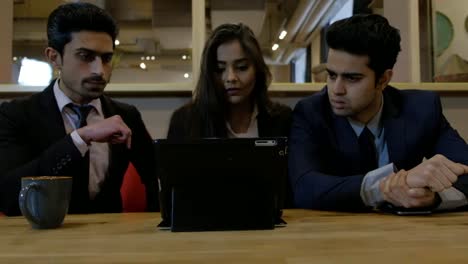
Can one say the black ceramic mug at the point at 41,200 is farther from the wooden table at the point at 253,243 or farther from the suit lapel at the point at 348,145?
the suit lapel at the point at 348,145

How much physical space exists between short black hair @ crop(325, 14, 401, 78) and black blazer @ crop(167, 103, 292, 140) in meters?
0.34

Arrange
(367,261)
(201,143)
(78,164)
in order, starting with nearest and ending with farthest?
1. (367,261)
2. (201,143)
3. (78,164)

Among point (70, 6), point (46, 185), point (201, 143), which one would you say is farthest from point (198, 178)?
point (70, 6)

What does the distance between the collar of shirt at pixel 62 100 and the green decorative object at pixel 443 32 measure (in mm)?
1955

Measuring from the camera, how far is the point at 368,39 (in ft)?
5.21

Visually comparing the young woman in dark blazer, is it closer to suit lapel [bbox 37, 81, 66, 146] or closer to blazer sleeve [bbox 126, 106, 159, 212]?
blazer sleeve [bbox 126, 106, 159, 212]

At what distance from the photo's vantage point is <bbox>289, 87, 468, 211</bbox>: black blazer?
149cm

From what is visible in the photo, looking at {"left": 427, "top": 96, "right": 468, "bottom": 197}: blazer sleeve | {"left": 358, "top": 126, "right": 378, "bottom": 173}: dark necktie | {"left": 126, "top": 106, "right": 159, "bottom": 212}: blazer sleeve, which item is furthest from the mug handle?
{"left": 427, "top": 96, "right": 468, "bottom": 197}: blazer sleeve

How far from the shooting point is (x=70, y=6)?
5.43 ft

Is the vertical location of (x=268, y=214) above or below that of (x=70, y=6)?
below

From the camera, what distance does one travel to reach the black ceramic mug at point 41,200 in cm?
92

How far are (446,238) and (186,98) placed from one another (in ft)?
5.48

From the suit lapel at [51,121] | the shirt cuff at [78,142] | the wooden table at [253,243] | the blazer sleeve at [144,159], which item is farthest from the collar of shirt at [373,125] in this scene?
the suit lapel at [51,121]

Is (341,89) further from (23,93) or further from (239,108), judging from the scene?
(23,93)
